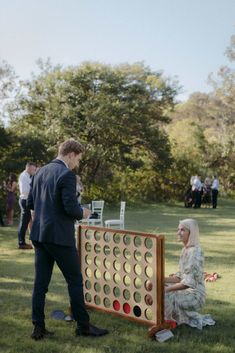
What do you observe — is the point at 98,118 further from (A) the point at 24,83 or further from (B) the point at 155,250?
(B) the point at 155,250

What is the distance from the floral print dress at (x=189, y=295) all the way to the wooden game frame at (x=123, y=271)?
26 cm

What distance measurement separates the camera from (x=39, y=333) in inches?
192

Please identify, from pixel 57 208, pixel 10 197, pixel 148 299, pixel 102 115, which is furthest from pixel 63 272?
pixel 102 115

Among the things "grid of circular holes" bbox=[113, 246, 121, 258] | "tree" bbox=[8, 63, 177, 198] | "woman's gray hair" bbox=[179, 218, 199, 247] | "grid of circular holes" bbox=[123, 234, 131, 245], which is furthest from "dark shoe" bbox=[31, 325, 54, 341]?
"tree" bbox=[8, 63, 177, 198]

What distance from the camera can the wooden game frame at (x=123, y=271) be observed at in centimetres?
498

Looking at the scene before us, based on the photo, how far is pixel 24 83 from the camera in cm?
2861

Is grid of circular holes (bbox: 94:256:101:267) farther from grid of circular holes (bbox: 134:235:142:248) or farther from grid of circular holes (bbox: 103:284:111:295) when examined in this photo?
grid of circular holes (bbox: 134:235:142:248)

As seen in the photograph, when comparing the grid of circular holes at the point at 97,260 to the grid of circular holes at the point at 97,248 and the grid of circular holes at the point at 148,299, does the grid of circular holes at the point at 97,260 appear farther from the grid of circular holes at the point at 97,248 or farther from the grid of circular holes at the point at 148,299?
the grid of circular holes at the point at 148,299

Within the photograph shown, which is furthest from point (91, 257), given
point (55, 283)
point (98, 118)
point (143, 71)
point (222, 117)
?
point (222, 117)

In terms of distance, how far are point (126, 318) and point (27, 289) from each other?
2.11 metres

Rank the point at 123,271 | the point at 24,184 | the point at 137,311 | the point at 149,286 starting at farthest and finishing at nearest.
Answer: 1. the point at 24,184
2. the point at 123,271
3. the point at 137,311
4. the point at 149,286

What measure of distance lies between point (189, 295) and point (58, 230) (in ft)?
5.22

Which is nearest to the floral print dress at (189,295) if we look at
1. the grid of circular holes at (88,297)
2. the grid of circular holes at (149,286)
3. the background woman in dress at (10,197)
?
the grid of circular holes at (149,286)

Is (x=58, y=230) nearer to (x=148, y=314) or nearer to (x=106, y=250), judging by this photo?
(x=106, y=250)
